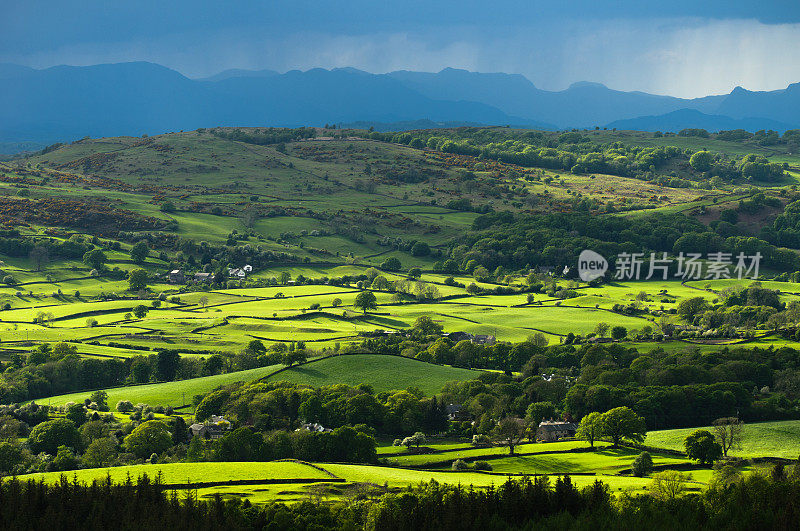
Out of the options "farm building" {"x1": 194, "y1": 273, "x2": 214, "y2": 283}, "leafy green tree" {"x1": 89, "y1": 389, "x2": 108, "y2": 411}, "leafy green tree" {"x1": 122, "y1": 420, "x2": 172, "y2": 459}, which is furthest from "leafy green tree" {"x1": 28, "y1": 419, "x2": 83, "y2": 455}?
"farm building" {"x1": 194, "y1": 273, "x2": 214, "y2": 283}

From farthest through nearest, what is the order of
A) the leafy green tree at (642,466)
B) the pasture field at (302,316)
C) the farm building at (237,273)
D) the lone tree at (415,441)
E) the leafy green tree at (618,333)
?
the farm building at (237,273) → the leafy green tree at (618,333) → the pasture field at (302,316) → the lone tree at (415,441) → the leafy green tree at (642,466)

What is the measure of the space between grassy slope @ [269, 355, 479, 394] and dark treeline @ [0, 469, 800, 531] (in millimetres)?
45637

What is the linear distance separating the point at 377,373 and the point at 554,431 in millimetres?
27131

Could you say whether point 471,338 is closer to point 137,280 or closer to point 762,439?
point 762,439

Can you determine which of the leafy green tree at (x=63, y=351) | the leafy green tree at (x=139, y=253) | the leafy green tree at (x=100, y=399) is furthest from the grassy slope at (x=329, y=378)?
the leafy green tree at (x=139, y=253)

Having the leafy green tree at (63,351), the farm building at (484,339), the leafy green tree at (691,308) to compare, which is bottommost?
the leafy green tree at (63,351)

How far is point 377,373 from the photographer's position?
10362cm

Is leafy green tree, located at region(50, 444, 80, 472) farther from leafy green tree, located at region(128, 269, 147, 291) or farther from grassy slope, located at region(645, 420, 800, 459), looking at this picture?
leafy green tree, located at region(128, 269, 147, 291)

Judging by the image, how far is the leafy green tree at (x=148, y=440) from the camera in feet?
250

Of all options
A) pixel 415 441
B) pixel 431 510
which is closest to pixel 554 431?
Result: pixel 415 441

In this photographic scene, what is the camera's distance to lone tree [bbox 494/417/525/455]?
79375mm

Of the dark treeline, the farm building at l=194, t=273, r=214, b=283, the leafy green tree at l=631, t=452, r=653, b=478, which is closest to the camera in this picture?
the dark treeline

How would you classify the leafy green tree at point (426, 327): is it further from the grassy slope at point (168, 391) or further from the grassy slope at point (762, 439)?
the grassy slope at point (762, 439)

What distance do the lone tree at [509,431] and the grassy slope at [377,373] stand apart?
1821cm
